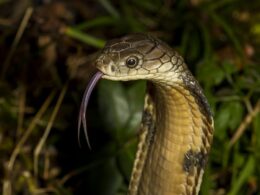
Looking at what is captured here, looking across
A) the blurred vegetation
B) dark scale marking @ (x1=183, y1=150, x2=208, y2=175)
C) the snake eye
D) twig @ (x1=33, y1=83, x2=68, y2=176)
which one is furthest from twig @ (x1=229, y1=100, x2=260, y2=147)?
the snake eye

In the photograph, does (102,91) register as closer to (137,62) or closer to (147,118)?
(147,118)

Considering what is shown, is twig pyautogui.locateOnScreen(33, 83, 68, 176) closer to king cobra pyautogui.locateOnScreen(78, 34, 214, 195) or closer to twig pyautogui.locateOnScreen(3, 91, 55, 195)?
twig pyautogui.locateOnScreen(3, 91, 55, 195)

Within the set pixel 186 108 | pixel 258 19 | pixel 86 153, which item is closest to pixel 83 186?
pixel 86 153

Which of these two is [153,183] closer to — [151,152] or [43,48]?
[151,152]

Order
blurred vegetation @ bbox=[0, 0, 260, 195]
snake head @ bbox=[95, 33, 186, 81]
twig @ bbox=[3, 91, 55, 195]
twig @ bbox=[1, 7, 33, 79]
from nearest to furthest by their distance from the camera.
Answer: snake head @ bbox=[95, 33, 186, 81], blurred vegetation @ bbox=[0, 0, 260, 195], twig @ bbox=[3, 91, 55, 195], twig @ bbox=[1, 7, 33, 79]

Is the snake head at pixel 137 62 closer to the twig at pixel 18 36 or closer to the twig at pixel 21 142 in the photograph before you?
the twig at pixel 21 142

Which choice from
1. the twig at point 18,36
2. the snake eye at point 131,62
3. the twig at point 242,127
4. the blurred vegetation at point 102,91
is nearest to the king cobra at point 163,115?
the snake eye at point 131,62

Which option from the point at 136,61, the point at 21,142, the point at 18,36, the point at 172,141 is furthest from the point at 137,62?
the point at 18,36
